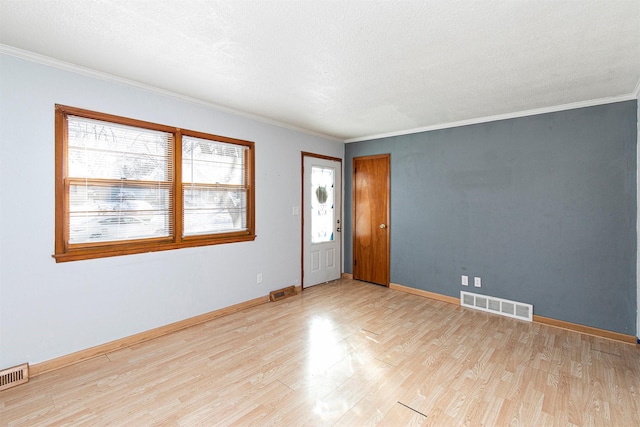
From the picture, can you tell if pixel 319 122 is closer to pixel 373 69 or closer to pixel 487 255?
pixel 373 69

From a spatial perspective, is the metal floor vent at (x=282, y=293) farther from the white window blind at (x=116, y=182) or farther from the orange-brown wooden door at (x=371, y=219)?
the white window blind at (x=116, y=182)

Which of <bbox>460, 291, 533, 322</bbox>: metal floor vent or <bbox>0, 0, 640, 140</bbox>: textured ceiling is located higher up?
<bbox>0, 0, 640, 140</bbox>: textured ceiling

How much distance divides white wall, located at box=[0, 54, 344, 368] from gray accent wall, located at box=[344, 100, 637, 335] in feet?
8.73

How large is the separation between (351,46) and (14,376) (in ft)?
11.6

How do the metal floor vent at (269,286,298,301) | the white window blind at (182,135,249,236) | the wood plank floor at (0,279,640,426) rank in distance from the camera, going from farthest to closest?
the metal floor vent at (269,286,298,301)
the white window blind at (182,135,249,236)
the wood plank floor at (0,279,640,426)

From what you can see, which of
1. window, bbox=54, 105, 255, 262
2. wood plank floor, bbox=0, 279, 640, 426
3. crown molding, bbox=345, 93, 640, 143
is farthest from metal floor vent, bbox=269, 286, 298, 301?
crown molding, bbox=345, 93, 640, 143

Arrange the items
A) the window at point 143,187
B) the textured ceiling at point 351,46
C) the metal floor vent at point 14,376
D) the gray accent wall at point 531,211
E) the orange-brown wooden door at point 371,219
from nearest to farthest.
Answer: the textured ceiling at point 351,46, the metal floor vent at point 14,376, the window at point 143,187, the gray accent wall at point 531,211, the orange-brown wooden door at point 371,219

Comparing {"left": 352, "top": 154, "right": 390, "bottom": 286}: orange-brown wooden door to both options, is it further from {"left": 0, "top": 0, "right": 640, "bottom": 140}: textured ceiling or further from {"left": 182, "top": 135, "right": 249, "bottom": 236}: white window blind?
{"left": 182, "top": 135, "right": 249, "bottom": 236}: white window blind

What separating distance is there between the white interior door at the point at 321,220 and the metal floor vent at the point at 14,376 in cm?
320

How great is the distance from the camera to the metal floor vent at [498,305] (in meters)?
3.65

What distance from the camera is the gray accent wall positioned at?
10.3 feet

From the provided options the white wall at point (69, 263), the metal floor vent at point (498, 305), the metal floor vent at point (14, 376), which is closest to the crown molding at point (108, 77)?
the white wall at point (69, 263)

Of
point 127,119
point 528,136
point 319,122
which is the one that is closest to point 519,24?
point 528,136

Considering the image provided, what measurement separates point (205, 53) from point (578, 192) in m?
4.01
